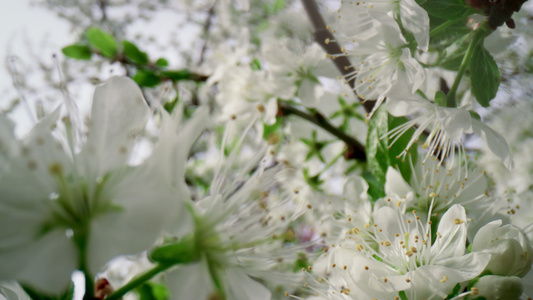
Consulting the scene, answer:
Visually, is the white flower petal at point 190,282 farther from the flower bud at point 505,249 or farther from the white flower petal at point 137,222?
the flower bud at point 505,249

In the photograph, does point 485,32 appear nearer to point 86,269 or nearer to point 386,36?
point 386,36

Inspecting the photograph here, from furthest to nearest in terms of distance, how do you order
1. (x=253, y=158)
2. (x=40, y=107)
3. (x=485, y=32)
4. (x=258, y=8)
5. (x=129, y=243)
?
(x=258, y=8) → (x=485, y=32) → (x=253, y=158) → (x=40, y=107) → (x=129, y=243)

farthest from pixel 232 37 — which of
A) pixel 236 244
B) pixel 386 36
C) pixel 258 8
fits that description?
pixel 236 244

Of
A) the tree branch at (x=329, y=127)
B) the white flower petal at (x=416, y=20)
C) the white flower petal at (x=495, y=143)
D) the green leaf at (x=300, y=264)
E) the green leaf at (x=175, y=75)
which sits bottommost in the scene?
the green leaf at (x=300, y=264)

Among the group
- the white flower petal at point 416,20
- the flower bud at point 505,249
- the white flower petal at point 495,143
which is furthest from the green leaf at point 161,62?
the flower bud at point 505,249

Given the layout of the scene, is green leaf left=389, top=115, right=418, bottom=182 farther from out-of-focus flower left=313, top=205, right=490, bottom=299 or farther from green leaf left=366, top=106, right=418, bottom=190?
out-of-focus flower left=313, top=205, right=490, bottom=299

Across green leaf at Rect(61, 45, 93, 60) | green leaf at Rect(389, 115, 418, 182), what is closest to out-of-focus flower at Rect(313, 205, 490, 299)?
green leaf at Rect(389, 115, 418, 182)
